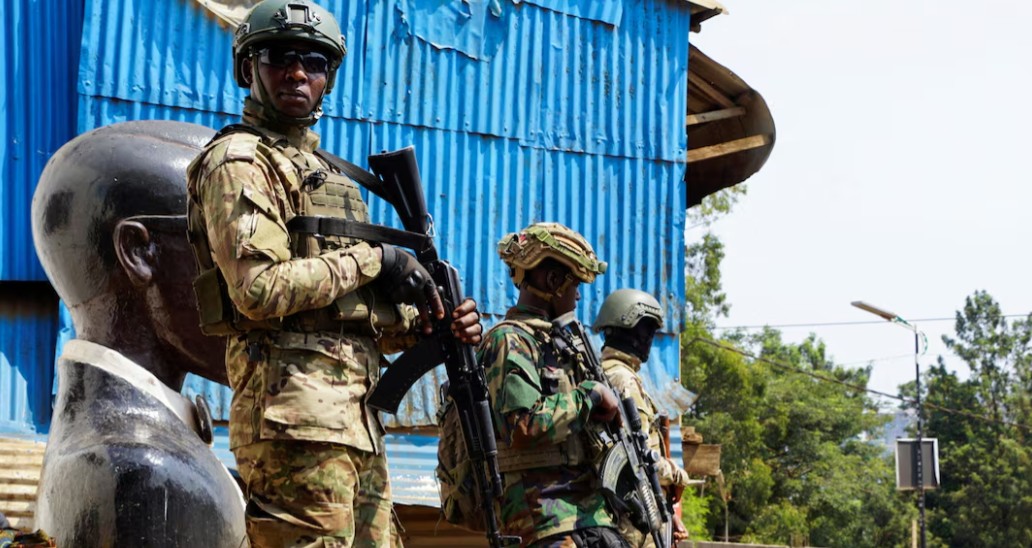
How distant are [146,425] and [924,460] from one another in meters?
25.3

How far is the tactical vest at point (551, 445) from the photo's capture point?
5246mm

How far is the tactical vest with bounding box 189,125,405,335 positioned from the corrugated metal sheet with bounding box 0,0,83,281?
16.2 feet

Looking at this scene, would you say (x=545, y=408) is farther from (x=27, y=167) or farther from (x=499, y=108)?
(x=499, y=108)

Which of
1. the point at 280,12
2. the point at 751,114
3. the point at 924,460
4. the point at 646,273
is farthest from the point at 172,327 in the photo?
the point at 924,460

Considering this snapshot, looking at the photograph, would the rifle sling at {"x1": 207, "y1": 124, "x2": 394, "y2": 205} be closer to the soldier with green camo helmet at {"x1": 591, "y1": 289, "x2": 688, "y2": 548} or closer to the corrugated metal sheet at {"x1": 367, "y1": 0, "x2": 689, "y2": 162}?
the soldier with green camo helmet at {"x1": 591, "y1": 289, "x2": 688, "y2": 548}

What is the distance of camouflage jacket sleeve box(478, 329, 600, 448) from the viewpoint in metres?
5.11

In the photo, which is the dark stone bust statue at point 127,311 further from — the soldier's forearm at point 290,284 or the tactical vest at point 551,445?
the tactical vest at point 551,445

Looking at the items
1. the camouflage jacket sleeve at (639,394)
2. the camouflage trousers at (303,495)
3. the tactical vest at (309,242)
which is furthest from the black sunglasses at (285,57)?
the camouflage jacket sleeve at (639,394)

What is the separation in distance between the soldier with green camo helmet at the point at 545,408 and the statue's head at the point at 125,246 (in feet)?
3.89

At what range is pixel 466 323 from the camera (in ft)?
12.5

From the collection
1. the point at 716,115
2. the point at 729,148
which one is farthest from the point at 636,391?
the point at 716,115

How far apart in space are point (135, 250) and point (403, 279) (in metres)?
1.25

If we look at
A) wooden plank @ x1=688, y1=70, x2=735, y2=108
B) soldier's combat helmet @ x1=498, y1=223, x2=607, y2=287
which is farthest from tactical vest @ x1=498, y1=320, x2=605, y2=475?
wooden plank @ x1=688, y1=70, x2=735, y2=108

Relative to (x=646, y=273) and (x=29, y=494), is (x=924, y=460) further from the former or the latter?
(x=29, y=494)
